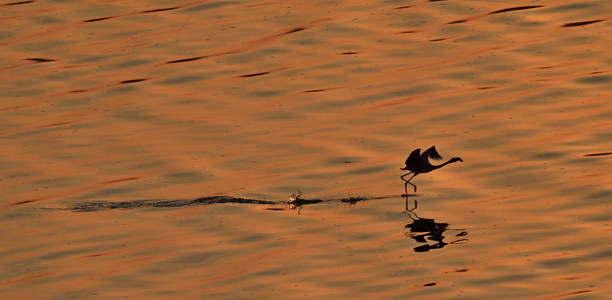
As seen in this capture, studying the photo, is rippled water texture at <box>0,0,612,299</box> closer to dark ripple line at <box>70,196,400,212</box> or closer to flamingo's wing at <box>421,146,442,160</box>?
dark ripple line at <box>70,196,400,212</box>

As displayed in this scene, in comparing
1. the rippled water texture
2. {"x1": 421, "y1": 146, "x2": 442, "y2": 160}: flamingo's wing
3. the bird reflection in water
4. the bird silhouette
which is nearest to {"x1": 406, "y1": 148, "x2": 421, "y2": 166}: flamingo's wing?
the bird silhouette

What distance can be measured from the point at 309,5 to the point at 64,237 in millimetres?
11400

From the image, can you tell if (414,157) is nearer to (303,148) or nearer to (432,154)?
(432,154)

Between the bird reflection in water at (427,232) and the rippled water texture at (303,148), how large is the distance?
1.6 inches

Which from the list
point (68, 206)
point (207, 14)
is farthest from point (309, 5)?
point (68, 206)

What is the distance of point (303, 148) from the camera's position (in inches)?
904

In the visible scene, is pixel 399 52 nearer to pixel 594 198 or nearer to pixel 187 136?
pixel 187 136

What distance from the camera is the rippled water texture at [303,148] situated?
18141 mm

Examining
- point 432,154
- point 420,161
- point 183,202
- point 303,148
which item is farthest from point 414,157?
point 183,202

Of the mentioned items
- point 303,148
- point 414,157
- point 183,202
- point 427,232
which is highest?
point 414,157

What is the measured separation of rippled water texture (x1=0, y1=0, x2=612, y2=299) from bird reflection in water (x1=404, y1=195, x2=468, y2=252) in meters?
0.04

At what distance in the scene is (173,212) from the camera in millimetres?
20594

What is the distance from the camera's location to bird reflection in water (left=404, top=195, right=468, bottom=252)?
1884 centimetres

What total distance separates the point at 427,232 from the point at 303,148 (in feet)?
13.3
